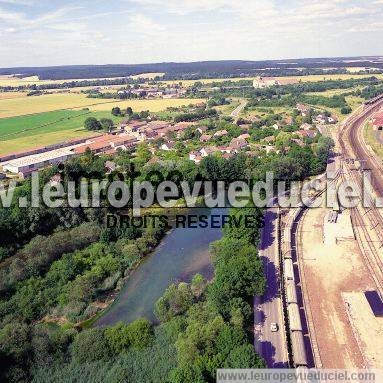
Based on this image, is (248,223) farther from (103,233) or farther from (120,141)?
(120,141)

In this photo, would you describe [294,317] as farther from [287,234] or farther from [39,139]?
[39,139]

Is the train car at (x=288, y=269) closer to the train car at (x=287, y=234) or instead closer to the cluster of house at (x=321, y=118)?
the train car at (x=287, y=234)

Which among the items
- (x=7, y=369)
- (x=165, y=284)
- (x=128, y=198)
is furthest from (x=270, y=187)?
(x=7, y=369)

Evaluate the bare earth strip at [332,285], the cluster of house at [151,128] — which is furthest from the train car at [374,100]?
the bare earth strip at [332,285]

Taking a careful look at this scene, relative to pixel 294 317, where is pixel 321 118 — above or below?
above

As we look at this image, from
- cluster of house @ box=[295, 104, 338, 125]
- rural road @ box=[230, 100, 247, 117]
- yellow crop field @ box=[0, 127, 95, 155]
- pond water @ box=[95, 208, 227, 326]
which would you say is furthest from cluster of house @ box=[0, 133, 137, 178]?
cluster of house @ box=[295, 104, 338, 125]

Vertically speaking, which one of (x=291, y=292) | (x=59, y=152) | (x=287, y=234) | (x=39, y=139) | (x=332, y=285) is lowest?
(x=332, y=285)

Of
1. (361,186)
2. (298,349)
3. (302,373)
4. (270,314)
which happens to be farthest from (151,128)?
(302,373)

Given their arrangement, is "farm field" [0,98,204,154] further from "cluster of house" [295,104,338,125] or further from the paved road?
the paved road
